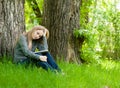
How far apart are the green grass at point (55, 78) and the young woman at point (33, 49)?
200 mm

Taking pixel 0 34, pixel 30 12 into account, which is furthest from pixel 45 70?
pixel 30 12

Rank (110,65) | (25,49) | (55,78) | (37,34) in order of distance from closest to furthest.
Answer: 1. (55,78)
2. (25,49)
3. (37,34)
4. (110,65)

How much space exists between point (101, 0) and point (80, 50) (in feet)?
17.8

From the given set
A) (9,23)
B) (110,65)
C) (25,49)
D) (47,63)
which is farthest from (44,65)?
(110,65)

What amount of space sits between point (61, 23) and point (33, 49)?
1737mm

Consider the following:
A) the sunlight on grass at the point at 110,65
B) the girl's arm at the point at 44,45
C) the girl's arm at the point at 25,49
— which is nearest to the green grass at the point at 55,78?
the girl's arm at the point at 25,49

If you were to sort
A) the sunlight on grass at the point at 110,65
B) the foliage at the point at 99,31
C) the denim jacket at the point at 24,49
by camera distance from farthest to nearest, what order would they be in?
the foliage at the point at 99,31 → the sunlight on grass at the point at 110,65 → the denim jacket at the point at 24,49

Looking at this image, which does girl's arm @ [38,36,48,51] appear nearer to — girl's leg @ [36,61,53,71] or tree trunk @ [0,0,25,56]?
girl's leg @ [36,61,53,71]

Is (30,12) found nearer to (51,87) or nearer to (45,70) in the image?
(45,70)

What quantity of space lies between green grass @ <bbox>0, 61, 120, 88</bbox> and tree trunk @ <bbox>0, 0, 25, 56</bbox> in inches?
26.8

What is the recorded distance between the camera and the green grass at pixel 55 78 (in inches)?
237

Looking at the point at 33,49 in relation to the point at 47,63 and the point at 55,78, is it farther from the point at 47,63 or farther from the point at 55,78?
the point at 55,78

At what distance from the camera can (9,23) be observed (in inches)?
310

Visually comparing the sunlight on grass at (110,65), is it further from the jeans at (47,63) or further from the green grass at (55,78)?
the jeans at (47,63)
